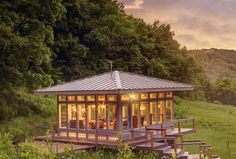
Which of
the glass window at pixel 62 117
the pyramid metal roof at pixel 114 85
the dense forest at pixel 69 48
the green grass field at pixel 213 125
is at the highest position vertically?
the dense forest at pixel 69 48

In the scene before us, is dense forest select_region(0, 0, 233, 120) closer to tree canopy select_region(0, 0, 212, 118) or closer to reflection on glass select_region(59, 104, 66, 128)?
tree canopy select_region(0, 0, 212, 118)

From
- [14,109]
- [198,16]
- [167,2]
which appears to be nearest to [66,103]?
[14,109]

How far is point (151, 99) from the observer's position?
83.0ft

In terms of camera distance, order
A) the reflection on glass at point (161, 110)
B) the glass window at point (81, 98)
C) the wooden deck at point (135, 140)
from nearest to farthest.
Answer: the wooden deck at point (135, 140), the glass window at point (81, 98), the reflection on glass at point (161, 110)

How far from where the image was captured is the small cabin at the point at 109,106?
23172 millimetres

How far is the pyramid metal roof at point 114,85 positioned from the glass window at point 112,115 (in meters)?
A: 1.08

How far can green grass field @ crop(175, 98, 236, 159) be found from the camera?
108 ft

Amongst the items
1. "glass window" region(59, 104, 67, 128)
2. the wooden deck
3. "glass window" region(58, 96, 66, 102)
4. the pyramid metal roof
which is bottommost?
the wooden deck

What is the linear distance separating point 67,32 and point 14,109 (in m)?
14.6

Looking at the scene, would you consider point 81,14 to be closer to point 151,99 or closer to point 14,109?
point 14,109

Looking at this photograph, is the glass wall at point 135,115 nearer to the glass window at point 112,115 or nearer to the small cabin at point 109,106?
the small cabin at point 109,106

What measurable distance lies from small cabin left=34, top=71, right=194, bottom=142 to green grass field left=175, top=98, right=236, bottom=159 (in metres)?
6.12

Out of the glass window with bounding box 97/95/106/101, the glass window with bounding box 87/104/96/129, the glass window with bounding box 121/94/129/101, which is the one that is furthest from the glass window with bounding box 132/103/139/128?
the glass window with bounding box 87/104/96/129

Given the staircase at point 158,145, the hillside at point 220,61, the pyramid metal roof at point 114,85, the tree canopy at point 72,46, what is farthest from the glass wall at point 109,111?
the hillside at point 220,61
